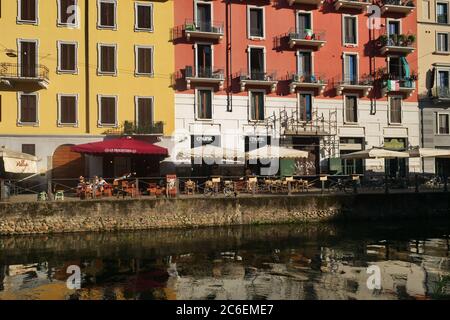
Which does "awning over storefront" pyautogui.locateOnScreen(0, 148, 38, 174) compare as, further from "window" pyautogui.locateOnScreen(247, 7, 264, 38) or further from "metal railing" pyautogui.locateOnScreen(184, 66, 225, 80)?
"window" pyautogui.locateOnScreen(247, 7, 264, 38)

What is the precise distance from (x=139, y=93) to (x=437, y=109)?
22162 millimetres

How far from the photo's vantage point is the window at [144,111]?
1156 inches

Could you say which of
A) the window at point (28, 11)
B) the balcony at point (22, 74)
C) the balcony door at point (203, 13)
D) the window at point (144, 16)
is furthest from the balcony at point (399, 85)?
the window at point (28, 11)

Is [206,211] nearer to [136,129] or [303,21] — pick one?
[136,129]

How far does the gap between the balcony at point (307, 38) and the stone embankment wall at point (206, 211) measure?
12.8m

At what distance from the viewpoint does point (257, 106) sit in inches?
1241

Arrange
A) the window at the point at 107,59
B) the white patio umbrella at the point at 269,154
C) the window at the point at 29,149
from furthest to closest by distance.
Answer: the window at the point at 107,59
the window at the point at 29,149
the white patio umbrella at the point at 269,154

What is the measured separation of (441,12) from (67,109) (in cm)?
2848

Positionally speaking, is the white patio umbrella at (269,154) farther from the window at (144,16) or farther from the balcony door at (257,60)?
the window at (144,16)

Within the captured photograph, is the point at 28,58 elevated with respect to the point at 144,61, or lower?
lower

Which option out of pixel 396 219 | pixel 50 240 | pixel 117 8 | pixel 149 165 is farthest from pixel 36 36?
pixel 396 219

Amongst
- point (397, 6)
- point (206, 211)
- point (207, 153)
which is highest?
point (397, 6)

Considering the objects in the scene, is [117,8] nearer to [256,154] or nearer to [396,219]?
[256,154]

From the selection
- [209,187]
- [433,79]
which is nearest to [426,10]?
[433,79]
